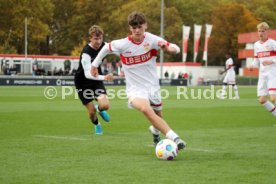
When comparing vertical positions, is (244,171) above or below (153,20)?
below

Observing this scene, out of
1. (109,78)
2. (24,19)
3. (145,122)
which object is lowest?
(145,122)

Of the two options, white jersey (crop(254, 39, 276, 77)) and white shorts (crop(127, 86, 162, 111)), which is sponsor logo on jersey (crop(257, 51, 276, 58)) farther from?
white shorts (crop(127, 86, 162, 111))

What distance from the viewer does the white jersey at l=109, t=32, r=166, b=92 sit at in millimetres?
10672

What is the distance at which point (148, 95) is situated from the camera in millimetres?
10781

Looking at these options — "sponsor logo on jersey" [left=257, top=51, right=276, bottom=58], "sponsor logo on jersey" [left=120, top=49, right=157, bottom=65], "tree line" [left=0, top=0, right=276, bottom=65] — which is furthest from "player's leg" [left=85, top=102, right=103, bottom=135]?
"tree line" [left=0, top=0, right=276, bottom=65]

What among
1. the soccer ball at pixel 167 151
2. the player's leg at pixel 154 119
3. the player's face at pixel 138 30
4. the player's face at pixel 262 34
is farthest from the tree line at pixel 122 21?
the soccer ball at pixel 167 151

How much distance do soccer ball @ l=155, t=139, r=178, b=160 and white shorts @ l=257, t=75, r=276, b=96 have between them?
321 inches

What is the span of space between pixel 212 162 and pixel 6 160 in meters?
3.10

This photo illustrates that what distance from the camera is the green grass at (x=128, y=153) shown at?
8.05m

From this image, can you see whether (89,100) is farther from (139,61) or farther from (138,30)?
(138,30)

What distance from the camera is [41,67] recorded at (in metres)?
67.7

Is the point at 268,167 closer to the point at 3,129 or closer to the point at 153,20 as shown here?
the point at 3,129

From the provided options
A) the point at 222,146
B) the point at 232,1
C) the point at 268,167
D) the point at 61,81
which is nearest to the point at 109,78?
the point at 222,146

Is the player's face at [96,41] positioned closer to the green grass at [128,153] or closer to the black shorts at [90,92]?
the black shorts at [90,92]
